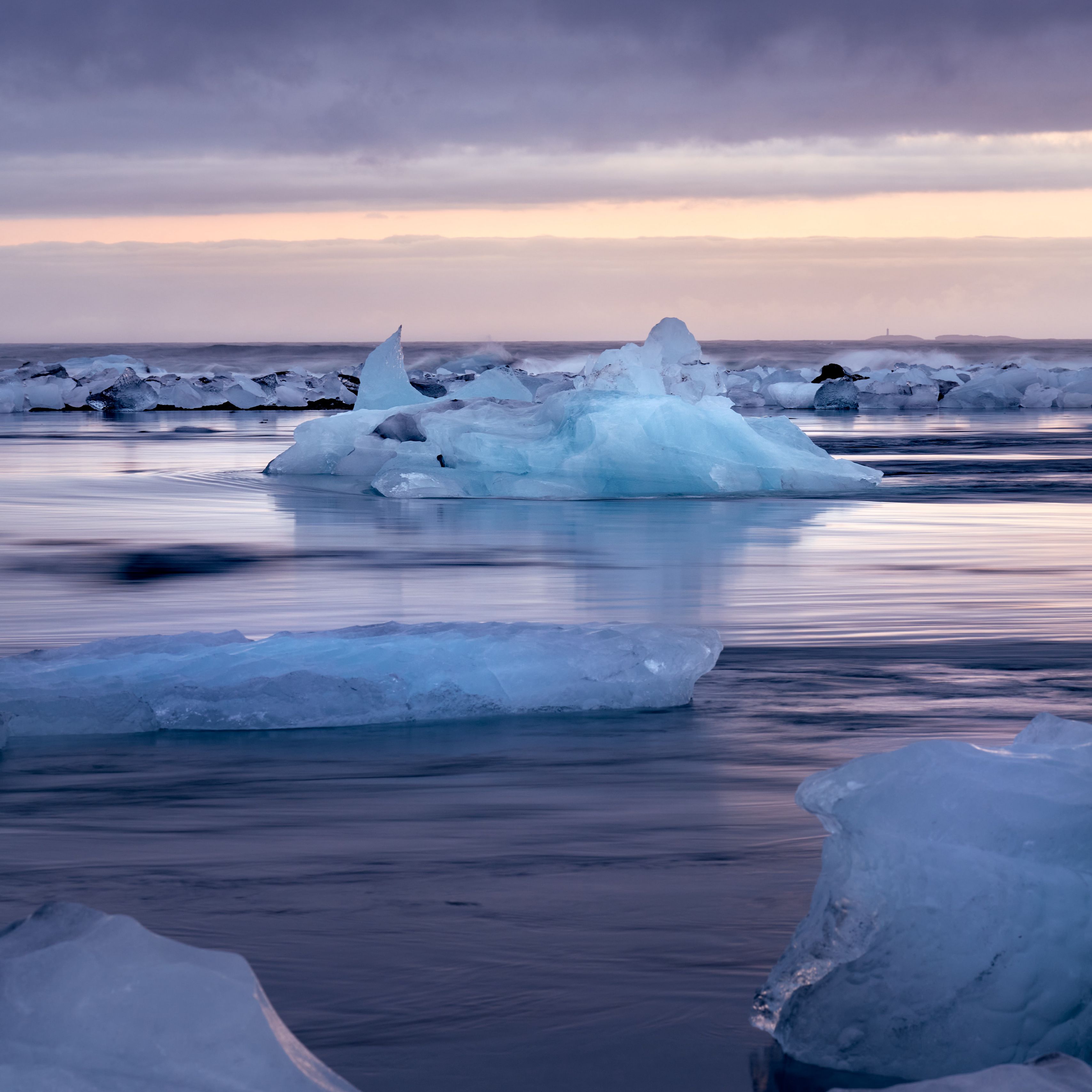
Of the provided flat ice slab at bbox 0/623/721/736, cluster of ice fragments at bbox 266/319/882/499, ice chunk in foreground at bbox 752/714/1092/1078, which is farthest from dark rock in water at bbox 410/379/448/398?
ice chunk in foreground at bbox 752/714/1092/1078

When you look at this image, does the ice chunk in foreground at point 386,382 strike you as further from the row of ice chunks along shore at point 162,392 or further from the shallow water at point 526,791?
the row of ice chunks along shore at point 162,392

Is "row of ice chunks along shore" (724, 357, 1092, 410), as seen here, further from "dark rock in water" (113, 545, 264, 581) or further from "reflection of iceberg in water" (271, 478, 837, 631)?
"dark rock in water" (113, 545, 264, 581)

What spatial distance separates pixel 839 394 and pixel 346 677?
28.2m

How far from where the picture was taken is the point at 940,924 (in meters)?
1.92

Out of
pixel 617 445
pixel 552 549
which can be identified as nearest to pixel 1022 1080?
pixel 552 549

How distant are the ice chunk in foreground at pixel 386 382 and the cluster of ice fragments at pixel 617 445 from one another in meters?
1.89

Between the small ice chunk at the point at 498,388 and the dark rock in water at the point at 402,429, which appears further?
the small ice chunk at the point at 498,388

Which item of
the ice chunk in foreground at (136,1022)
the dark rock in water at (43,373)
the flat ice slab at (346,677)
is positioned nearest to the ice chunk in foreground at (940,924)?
the ice chunk in foreground at (136,1022)

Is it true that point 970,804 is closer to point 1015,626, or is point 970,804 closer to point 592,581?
point 1015,626

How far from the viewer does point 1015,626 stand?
533 cm

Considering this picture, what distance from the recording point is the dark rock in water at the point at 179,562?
6844 mm

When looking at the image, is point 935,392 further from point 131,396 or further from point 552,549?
point 552,549

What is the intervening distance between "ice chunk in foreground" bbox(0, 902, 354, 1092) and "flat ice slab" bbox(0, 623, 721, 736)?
7.05 feet

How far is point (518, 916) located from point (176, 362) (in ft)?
200
